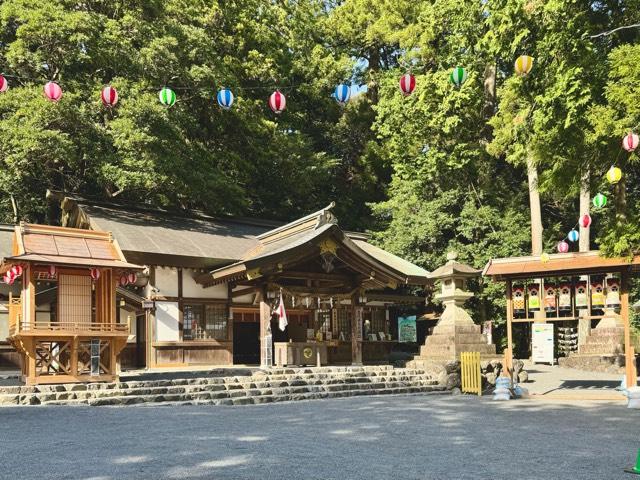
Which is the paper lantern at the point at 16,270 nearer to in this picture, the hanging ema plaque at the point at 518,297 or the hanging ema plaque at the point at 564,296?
the hanging ema plaque at the point at 518,297

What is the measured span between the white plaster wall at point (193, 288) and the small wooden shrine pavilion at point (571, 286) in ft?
30.7

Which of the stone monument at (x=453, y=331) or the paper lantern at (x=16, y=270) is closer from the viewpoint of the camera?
the paper lantern at (x=16, y=270)

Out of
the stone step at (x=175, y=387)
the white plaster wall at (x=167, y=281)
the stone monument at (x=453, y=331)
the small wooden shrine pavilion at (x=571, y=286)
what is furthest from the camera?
the white plaster wall at (x=167, y=281)

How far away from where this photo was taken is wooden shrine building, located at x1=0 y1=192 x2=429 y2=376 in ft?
49.4

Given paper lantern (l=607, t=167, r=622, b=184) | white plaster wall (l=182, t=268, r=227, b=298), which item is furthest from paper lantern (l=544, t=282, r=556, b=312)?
white plaster wall (l=182, t=268, r=227, b=298)

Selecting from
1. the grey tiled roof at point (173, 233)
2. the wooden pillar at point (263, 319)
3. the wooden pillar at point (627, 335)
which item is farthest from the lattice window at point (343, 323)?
the wooden pillar at point (627, 335)

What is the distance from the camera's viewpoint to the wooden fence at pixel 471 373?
1631 centimetres

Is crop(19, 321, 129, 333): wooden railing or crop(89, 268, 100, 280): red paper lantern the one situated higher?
crop(89, 268, 100, 280): red paper lantern

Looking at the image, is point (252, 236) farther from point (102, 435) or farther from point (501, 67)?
point (102, 435)

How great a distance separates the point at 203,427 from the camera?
10.4m

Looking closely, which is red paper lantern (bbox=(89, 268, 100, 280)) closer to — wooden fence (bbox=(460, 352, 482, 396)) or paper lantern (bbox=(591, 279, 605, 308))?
wooden fence (bbox=(460, 352, 482, 396))

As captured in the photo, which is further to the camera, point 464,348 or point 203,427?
point 464,348

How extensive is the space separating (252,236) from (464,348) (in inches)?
395

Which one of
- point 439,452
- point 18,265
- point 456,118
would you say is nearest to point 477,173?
point 456,118
